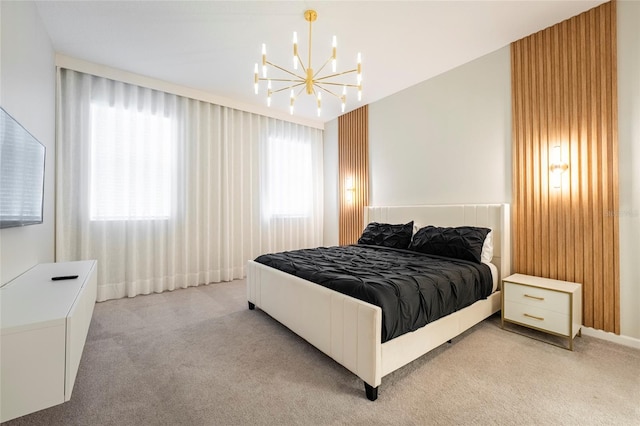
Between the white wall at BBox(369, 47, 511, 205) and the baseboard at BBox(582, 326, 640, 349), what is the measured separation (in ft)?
4.48

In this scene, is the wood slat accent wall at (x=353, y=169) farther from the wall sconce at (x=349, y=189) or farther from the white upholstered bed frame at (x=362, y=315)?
the white upholstered bed frame at (x=362, y=315)

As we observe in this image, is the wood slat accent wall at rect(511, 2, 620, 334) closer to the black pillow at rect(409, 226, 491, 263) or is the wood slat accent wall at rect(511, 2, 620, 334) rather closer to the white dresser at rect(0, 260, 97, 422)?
the black pillow at rect(409, 226, 491, 263)

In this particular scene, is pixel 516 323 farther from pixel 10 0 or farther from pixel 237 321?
pixel 10 0

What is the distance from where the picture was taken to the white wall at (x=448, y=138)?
10.1ft

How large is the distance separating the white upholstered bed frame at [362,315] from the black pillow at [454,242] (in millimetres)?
273

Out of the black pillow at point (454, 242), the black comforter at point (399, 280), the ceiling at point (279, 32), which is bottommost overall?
the black comforter at point (399, 280)

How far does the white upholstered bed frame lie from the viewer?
1.68m

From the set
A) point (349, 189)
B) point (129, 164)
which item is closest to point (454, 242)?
point (349, 189)

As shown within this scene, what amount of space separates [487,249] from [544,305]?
2.35 ft

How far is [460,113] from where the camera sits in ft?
11.2

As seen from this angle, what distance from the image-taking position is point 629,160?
7.37ft

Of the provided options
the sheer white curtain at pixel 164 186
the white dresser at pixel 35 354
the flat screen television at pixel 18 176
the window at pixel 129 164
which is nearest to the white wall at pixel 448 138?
the sheer white curtain at pixel 164 186

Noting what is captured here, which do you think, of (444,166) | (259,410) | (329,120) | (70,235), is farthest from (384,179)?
(70,235)

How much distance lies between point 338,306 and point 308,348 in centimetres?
64
